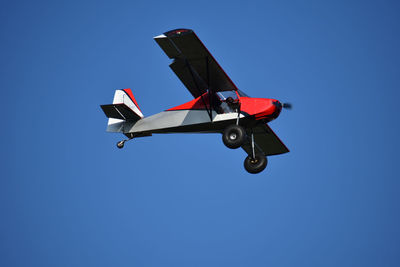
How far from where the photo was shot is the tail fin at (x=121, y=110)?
18406mm

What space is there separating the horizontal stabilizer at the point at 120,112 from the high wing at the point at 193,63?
2381mm

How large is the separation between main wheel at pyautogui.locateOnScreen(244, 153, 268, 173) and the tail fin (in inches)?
159

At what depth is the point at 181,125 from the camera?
57.6 feet

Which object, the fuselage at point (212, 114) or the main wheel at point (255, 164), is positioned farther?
the main wheel at point (255, 164)

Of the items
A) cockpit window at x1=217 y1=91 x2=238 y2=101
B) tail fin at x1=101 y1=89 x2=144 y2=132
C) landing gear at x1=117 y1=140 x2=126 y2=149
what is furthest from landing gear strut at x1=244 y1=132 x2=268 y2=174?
landing gear at x1=117 y1=140 x2=126 y2=149

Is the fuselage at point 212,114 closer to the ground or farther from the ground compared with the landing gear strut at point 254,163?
farther from the ground

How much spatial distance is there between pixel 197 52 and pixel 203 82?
1366 millimetres

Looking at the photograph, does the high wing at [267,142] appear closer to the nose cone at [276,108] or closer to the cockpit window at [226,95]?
the nose cone at [276,108]

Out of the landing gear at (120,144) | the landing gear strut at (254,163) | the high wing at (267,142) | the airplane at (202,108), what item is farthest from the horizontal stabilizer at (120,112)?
the high wing at (267,142)

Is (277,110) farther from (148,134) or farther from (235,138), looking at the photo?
(148,134)

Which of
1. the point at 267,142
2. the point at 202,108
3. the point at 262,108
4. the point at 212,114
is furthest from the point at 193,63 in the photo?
the point at 267,142

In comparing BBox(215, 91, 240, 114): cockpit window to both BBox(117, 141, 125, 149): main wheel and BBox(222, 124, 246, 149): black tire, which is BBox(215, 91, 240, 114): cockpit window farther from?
BBox(117, 141, 125, 149): main wheel

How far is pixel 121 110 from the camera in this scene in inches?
731

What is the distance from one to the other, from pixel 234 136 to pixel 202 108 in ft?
5.51
